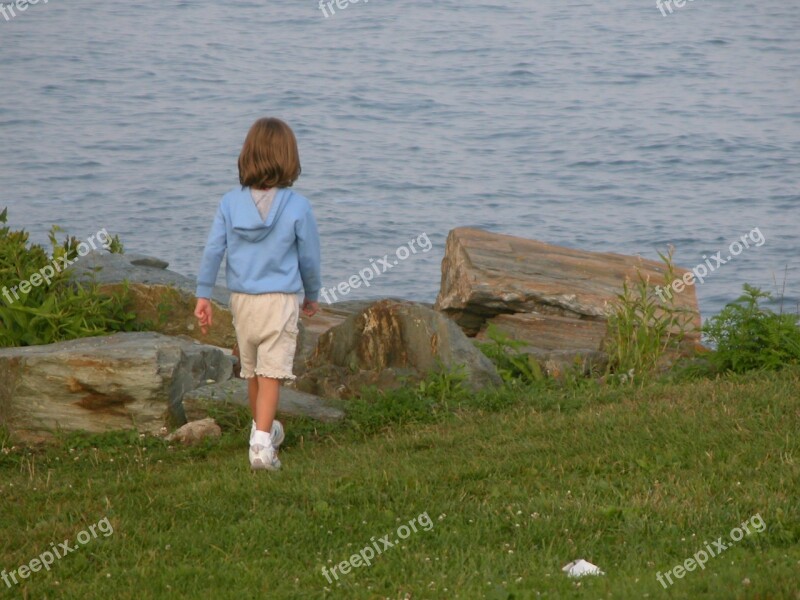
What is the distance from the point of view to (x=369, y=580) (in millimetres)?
5137

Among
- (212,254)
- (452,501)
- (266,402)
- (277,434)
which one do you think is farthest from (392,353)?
(452,501)

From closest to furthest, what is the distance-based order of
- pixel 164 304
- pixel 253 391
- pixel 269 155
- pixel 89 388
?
pixel 269 155 < pixel 253 391 < pixel 89 388 < pixel 164 304

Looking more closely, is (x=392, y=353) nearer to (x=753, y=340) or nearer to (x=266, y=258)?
(x=266, y=258)

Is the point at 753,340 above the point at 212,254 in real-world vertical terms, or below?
below

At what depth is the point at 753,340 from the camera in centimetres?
847

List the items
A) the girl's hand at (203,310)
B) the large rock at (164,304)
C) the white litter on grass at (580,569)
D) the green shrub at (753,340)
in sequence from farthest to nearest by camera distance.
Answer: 1. the large rock at (164,304)
2. the green shrub at (753,340)
3. the girl's hand at (203,310)
4. the white litter on grass at (580,569)

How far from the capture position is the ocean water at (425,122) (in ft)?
72.1

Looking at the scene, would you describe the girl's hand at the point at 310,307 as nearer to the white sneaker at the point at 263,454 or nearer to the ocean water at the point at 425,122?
the white sneaker at the point at 263,454

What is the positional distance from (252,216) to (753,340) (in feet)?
12.8

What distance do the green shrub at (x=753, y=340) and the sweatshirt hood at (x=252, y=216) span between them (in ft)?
11.3

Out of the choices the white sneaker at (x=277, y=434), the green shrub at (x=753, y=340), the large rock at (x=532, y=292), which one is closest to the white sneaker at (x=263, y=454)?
the white sneaker at (x=277, y=434)

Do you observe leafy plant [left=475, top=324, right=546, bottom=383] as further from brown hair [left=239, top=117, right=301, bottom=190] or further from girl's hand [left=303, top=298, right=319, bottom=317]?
brown hair [left=239, top=117, right=301, bottom=190]

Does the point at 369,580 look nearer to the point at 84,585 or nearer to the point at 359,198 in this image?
the point at 84,585

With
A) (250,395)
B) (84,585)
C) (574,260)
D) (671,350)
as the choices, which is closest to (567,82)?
(574,260)
